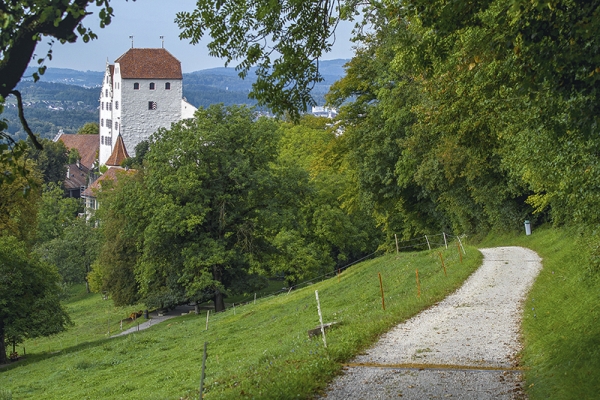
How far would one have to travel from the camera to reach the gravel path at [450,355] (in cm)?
1157

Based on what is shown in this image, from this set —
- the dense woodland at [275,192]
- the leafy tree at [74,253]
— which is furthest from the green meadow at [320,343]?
the leafy tree at [74,253]

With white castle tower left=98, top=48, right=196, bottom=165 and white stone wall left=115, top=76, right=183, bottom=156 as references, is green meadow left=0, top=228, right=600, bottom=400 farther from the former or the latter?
white castle tower left=98, top=48, right=196, bottom=165

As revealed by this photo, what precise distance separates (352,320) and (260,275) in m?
27.1

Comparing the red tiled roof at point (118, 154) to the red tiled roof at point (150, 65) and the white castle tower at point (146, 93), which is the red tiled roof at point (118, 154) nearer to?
the white castle tower at point (146, 93)

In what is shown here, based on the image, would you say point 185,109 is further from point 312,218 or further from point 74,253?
point 312,218

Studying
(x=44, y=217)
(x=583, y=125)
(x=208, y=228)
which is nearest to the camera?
(x=583, y=125)

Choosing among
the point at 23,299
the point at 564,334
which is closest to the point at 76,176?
the point at 23,299

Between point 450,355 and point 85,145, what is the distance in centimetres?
16103

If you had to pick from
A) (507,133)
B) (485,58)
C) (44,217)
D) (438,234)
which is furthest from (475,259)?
(44,217)

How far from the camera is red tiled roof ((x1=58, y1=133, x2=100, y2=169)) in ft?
537

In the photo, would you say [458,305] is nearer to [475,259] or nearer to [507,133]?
[507,133]

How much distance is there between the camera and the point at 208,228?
43.9m

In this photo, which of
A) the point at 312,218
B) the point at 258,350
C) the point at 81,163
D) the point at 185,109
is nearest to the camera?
the point at 258,350

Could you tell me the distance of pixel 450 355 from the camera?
45.7ft
